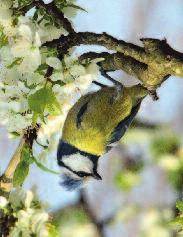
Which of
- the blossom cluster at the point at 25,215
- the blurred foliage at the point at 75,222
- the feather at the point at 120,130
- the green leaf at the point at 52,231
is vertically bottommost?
the blurred foliage at the point at 75,222

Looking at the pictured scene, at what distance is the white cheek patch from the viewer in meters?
0.95

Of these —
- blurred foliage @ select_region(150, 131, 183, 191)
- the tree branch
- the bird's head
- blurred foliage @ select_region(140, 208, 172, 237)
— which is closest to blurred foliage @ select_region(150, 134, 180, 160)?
blurred foliage @ select_region(150, 131, 183, 191)

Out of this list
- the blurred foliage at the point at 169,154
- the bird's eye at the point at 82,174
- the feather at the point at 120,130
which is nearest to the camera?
the feather at the point at 120,130

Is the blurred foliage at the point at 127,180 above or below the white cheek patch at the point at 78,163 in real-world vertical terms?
below

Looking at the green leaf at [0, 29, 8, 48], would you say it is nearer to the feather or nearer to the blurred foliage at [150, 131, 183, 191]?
the feather

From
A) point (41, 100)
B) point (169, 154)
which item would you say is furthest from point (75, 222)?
point (41, 100)

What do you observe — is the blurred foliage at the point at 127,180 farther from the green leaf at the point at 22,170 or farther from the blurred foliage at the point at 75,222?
the green leaf at the point at 22,170

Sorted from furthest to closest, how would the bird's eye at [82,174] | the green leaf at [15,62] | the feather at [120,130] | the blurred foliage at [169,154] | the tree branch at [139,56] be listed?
the blurred foliage at [169,154] < the bird's eye at [82,174] < the feather at [120,130] < the green leaf at [15,62] < the tree branch at [139,56]

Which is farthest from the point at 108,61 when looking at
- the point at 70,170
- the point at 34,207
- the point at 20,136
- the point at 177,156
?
the point at 177,156

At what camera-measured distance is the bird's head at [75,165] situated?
927 millimetres

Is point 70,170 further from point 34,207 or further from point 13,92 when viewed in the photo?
point 13,92

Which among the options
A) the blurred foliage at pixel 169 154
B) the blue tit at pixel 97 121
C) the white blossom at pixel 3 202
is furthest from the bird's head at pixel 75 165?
the blurred foliage at pixel 169 154

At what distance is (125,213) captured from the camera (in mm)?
1502

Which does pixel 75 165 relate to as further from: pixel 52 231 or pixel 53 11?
pixel 53 11
